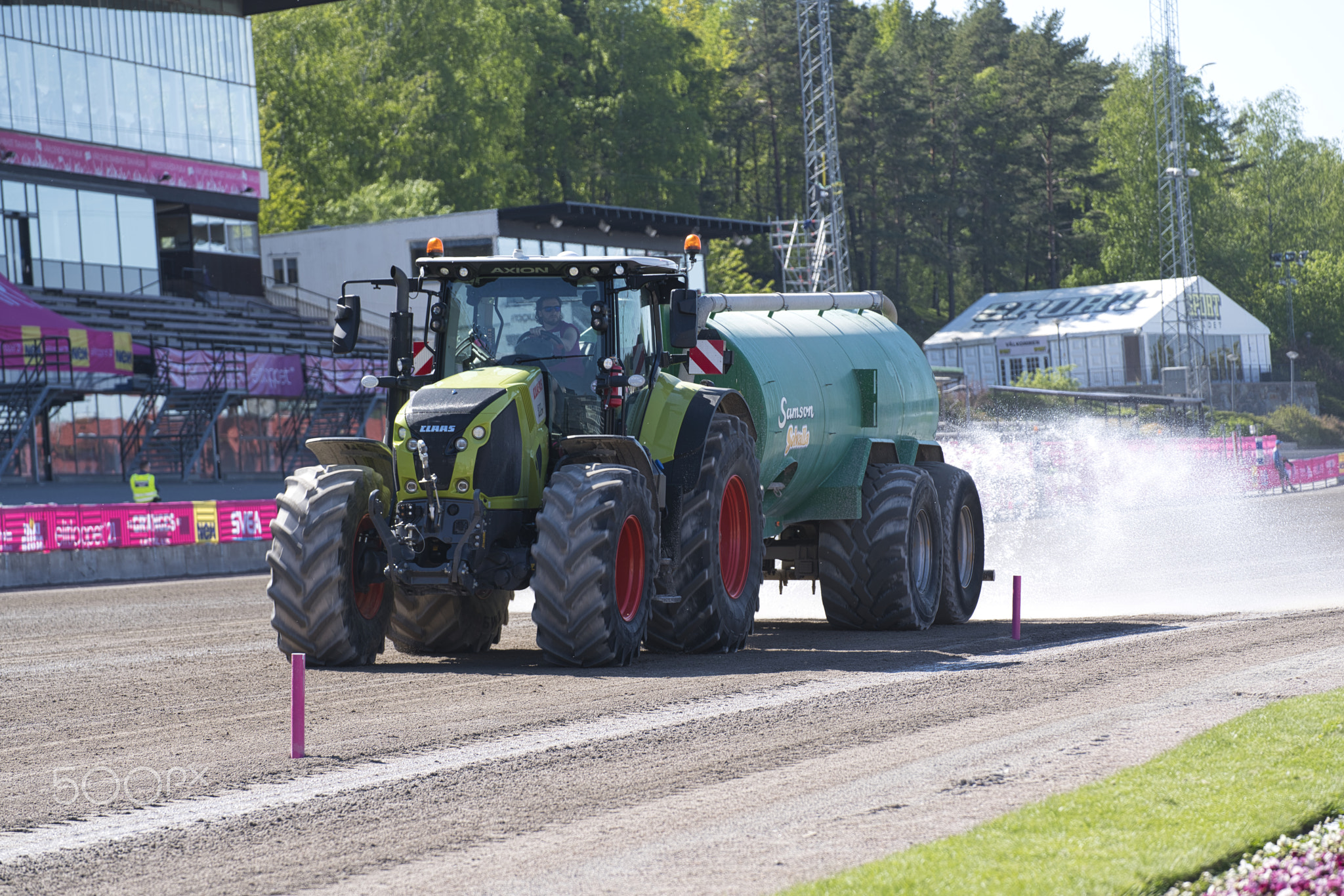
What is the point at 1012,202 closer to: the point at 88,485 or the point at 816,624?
the point at 88,485

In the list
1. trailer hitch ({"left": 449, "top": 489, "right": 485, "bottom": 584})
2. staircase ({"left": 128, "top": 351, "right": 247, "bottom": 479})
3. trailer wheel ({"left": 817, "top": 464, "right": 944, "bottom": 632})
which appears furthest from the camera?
staircase ({"left": 128, "top": 351, "right": 247, "bottom": 479})

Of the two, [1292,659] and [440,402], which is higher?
[440,402]

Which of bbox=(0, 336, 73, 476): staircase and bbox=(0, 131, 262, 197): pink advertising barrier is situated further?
bbox=(0, 131, 262, 197): pink advertising barrier

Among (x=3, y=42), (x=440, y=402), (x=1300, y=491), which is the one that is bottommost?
(x=1300, y=491)

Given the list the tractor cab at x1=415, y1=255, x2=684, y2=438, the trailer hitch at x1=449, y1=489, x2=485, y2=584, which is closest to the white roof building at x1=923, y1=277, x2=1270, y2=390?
the tractor cab at x1=415, y1=255, x2=684, y2=438

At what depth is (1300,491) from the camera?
1873 inches

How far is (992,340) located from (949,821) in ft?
259

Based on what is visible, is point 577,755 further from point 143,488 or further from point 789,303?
point 143,488

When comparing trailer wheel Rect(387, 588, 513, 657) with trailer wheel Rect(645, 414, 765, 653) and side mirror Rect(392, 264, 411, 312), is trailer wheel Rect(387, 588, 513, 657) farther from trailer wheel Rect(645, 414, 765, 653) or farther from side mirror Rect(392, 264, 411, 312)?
side mirror Rect(392, 264, 411, 312)

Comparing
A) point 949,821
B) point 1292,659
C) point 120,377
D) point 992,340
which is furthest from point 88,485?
point 992,340

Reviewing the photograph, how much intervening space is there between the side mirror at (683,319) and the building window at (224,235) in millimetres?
43399

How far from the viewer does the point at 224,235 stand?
54.0 meters

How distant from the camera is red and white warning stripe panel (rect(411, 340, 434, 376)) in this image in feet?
41.5

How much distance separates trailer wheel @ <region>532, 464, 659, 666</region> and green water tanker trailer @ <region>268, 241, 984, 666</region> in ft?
0.05
